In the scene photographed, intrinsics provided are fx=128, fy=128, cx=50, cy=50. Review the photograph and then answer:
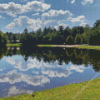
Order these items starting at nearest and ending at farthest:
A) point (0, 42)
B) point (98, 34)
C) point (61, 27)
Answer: point (98, 34) → point (0, 42) → point (61, 27)

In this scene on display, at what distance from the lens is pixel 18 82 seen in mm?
19250

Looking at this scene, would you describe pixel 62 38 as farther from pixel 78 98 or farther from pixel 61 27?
pixel 78 98

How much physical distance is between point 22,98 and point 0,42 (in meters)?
140

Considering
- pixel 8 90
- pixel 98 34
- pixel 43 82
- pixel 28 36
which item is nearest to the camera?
pixel 8 90

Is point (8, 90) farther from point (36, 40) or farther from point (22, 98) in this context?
point (36, 40)

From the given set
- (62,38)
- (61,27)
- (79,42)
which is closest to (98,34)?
(79,42)

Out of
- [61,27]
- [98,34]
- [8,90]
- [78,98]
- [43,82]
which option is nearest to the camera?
[78,98]

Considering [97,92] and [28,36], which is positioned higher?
[28,36]

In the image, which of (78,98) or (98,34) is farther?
(98,34)

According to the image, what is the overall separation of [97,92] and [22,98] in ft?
24.5

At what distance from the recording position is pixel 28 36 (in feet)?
509

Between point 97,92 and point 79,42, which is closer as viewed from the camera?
point 97,92

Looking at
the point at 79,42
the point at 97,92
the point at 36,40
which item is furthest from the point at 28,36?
the point at 97,92

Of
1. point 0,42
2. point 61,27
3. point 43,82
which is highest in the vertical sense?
point 61,27
